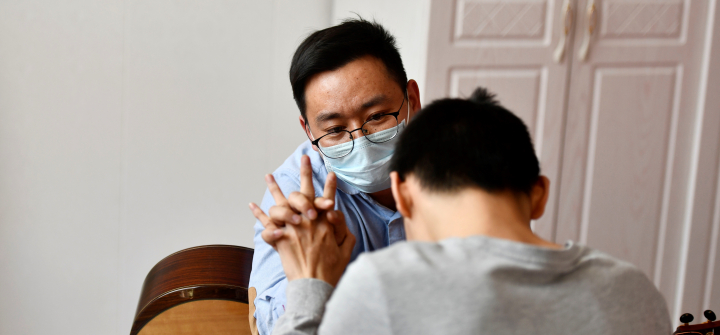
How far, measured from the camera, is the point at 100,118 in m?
1.89

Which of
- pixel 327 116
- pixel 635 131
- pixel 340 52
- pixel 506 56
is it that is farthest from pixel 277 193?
pixel 635 131

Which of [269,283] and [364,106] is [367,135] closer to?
[364,106]

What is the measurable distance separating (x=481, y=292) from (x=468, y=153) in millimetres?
182

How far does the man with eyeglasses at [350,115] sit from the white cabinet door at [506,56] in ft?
1.80

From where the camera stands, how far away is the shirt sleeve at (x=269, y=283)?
1.05 m

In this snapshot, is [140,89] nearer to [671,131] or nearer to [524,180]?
[524,180]

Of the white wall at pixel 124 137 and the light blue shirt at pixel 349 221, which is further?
the white wall at pixel 124 137

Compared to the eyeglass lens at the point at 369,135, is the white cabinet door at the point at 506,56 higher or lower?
higher

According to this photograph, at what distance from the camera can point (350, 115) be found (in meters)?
1.13

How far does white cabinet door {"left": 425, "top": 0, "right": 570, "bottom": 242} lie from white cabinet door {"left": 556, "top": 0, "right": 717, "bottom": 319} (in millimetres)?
78

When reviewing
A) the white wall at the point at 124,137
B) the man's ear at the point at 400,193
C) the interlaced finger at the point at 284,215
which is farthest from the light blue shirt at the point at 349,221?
the white wall at the point at 124,137

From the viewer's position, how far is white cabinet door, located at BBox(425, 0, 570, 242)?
5.65ft

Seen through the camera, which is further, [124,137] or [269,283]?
[124,137]

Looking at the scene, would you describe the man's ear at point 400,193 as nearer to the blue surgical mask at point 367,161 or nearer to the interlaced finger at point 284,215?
the interlaced finger at point 284,215
